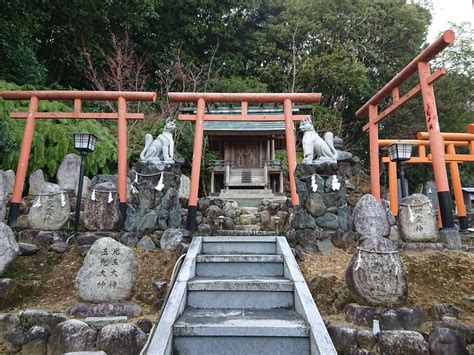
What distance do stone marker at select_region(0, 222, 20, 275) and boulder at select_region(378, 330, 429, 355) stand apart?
504cm

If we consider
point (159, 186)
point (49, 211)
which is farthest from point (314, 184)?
point (49, 211)

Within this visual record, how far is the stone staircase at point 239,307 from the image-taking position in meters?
3.35

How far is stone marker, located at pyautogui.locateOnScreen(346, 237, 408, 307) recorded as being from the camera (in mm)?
3895

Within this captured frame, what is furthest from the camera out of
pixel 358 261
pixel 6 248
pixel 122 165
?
pixel 122 165

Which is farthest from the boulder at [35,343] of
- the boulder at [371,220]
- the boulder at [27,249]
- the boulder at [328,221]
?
the boulder at [371,220]

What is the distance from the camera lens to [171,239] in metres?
5.86

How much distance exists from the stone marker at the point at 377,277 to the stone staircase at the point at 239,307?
2.18ft

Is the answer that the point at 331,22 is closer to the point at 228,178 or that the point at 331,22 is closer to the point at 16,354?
the point at 228,178

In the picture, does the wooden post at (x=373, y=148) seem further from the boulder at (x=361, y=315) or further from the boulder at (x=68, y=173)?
the boulder at (x=68, y=173)

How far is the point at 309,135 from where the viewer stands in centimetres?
682

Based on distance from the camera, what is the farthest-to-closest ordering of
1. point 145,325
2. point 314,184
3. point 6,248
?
point 314,184
point 6,248
point 145,325

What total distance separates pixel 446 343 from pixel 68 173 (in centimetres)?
1063

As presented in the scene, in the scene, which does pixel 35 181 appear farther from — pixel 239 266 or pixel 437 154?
pixel 437 154

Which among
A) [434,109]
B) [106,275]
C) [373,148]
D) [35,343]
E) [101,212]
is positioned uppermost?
[434,109]
